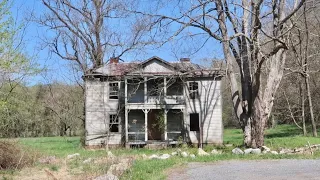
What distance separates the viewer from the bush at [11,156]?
49.2 ft

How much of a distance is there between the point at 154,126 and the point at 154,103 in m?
2.32

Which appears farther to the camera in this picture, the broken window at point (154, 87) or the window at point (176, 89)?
the window at point (176, 89)

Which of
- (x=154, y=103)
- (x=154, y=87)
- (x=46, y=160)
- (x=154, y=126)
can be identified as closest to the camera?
(x=46, y=160)

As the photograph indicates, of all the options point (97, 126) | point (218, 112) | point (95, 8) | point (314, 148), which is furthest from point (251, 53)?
point (95, 8)

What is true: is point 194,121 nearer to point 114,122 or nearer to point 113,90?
point 114,122

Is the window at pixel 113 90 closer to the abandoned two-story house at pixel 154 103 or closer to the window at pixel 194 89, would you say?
the abandoned two-story house at pixel 154 103

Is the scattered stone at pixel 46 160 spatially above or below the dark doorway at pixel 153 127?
below

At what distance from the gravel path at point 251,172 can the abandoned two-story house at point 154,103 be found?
1480 centimetres

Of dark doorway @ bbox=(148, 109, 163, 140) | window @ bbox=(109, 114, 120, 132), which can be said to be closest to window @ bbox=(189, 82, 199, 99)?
dark doorway @ bbox=(148, 109, 163, 140)

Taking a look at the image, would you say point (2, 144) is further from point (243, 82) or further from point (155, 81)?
point (155, 81)

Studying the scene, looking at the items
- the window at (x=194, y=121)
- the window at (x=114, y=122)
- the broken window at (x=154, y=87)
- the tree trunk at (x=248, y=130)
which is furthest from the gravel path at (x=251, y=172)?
the window at (x=114, y=122)

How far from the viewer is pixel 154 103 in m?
27.8

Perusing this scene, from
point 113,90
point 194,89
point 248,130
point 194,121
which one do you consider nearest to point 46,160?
point 248,130

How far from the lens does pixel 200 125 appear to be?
28078 mm
